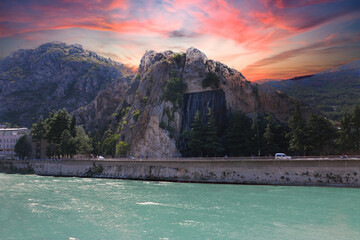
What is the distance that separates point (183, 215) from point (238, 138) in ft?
169

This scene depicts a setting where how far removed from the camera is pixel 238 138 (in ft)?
265

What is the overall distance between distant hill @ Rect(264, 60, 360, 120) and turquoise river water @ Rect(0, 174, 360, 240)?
64.3 meters

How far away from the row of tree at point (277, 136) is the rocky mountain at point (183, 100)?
17.0ft

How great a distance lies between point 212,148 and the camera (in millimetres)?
80000

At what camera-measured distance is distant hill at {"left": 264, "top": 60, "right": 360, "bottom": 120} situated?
103 metres

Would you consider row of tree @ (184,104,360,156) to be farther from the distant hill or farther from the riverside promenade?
the distant hill

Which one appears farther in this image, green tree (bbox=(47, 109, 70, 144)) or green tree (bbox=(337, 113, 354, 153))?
green tree (bbox=(47, 109, 70, 144))

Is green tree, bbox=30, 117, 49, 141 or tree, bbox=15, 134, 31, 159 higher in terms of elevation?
green tree, bbox=30, 117, 49, 141

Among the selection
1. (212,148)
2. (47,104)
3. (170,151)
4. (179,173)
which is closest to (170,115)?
(170,151)

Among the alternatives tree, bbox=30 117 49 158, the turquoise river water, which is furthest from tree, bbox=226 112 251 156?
tree, bbox=30 117 49 158

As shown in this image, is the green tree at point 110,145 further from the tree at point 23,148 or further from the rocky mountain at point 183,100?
the tree at point 23,148

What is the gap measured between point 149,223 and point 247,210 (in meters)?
12.1

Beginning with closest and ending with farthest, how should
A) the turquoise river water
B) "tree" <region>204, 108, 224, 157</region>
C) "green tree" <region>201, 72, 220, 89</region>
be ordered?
1. the turquoise river water
2. "tree" <region>204, 108, 224, 157</region>
3. "green tree" <region>201, 72, 220, 89</region>

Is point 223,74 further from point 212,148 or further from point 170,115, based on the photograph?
point 212,148
